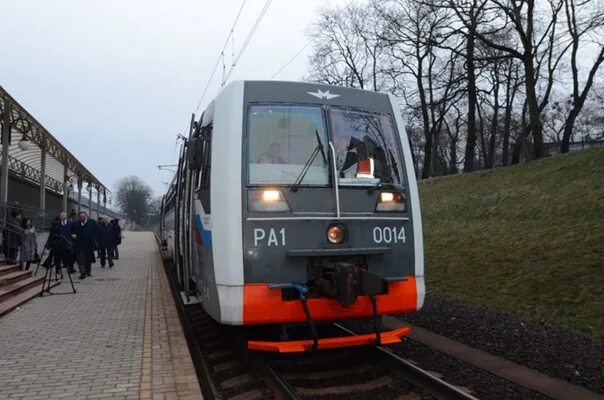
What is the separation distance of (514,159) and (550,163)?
1182cm

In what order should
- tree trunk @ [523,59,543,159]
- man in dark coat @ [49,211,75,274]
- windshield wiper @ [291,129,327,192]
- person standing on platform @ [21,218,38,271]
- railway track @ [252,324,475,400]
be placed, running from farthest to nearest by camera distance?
tree trunk @ [523,59,543,159] < person standing on platform @ [21,218,38,271] < man in dark coat @ [49,211,75,274] < windshield wiper @ [291,129,327,192] < railway track @ [252,324,475,400]

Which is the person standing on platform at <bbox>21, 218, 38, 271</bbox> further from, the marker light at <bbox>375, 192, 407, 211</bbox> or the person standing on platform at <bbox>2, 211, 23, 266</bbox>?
the marker light at <bbox>375, 192, 407, 211</bbox>

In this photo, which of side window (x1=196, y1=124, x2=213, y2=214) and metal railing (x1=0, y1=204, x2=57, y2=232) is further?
metal railing (x1=0, y1=204, x2=57, y2=232)

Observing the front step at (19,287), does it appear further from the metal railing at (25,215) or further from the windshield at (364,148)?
the windshield at (364,148)

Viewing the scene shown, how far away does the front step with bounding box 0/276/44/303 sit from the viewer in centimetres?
1107

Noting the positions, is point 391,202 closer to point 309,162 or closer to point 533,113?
point 309,162

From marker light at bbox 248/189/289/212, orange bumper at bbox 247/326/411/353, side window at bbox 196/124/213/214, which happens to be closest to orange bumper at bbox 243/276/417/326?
orange bumper at bbox 247/326/411/353

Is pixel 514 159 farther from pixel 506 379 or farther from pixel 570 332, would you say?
pixel 506 379

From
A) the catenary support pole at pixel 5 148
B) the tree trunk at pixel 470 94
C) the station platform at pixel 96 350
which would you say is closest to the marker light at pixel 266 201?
the station platform at pixel 96 350

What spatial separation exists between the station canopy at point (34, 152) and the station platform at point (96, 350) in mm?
8840

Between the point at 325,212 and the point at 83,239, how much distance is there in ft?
38.0

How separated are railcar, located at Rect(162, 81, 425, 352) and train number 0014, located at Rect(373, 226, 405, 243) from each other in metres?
0.01

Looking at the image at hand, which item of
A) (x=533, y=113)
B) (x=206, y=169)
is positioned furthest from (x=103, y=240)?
(x=533, y=113)

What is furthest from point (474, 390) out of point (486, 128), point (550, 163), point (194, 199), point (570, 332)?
point (486, 128)
